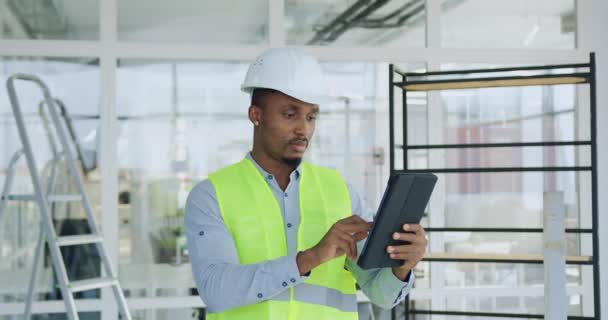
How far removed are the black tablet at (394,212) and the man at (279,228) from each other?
0.02 m

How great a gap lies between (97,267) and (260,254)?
9.23 feet

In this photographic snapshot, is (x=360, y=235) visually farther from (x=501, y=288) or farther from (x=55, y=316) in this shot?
(x=501, y=288)

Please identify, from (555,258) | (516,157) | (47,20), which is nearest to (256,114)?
(555,258)

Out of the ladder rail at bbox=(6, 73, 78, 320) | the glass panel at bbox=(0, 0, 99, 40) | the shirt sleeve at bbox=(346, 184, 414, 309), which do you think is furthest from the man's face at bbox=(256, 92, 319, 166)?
the glass panel at bbox=(0, 0, 99, 40)

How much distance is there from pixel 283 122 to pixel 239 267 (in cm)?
33

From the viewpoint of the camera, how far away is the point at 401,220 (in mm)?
1750

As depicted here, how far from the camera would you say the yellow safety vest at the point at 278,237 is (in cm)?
188

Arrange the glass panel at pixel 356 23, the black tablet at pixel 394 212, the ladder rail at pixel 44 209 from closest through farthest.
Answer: the black tablet at pixel 394 212
the ladder rail at pixel 44 209
the glass panel at pixel 356 23

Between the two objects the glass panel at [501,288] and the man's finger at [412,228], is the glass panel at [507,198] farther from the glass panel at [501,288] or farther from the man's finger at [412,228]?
the man's finger at [412,228]

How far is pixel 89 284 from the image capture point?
376 centimetres

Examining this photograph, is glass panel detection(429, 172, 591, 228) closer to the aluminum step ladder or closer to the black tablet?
the aluminum step ladder

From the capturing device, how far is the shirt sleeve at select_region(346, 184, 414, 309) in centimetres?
189

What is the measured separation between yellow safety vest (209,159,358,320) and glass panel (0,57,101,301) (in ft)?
8.64

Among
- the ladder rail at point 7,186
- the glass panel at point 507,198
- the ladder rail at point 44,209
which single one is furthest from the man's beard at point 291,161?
the glass panel at point 507,198
